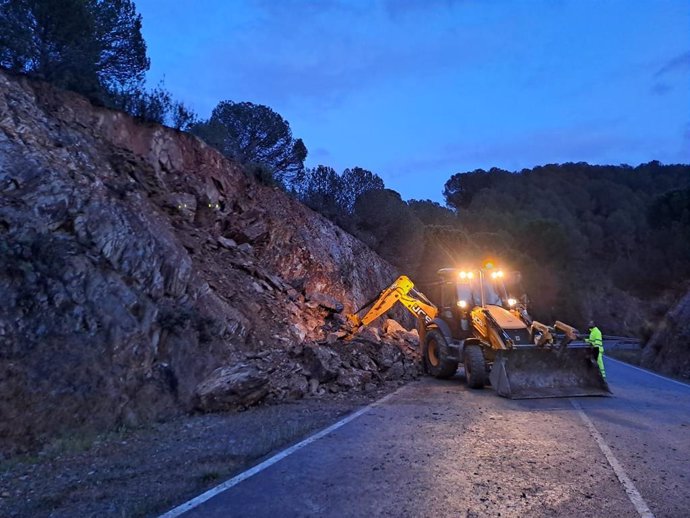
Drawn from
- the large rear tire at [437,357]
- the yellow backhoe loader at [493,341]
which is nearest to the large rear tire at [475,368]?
the yellow backhoe loader at [493,341]

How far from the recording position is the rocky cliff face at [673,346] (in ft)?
64.4

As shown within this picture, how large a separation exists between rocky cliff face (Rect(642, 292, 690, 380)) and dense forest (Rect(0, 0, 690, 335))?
499 cm

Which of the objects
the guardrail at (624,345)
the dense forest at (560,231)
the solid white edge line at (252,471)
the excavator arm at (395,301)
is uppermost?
the dense forest at (560,231)

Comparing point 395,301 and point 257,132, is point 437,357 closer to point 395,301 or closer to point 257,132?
point 395,301

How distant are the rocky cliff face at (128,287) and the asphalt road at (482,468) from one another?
334cm

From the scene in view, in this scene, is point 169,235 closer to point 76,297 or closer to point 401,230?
point 76,297

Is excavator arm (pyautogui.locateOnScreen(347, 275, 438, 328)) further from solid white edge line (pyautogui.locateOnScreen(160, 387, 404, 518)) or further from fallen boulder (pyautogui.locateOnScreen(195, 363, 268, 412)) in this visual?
solid white edge line (pyautogui.locateOnScreen(160, 387, 404, 518))

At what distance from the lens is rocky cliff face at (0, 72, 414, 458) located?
786 centimetres

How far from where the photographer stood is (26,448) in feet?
22.1

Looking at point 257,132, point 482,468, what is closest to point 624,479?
point 482,468

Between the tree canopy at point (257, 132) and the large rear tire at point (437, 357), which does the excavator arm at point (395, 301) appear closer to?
the large rear tire at point (437, 357)

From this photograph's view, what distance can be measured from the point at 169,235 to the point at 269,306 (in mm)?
3667

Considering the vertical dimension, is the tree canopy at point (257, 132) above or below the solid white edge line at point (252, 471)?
above

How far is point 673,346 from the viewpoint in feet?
68.3
